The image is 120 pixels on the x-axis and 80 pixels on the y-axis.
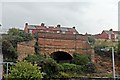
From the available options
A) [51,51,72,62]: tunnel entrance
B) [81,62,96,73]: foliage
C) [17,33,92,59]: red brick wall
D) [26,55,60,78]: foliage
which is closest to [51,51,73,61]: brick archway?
[51,51,72,62]: tunnel entrance

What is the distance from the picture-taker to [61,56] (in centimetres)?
4512

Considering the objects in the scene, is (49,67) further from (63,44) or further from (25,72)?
(63,44)

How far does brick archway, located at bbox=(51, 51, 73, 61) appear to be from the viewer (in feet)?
143

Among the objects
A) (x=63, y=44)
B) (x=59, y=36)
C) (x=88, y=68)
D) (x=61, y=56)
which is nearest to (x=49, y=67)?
(x=88, y=68)

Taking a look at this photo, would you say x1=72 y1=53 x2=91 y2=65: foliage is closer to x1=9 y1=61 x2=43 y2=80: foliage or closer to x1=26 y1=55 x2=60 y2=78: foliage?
x1=26 y1=55 x2=60 y2=78: foliage

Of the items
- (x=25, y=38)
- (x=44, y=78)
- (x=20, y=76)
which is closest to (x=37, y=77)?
(x=20, y=76)

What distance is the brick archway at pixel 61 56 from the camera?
4362 cm

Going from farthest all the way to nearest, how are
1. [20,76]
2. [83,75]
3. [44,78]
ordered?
[83,75] → [44,78] → [20,76]

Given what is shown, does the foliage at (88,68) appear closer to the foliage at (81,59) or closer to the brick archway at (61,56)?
the foliage at (81,59)

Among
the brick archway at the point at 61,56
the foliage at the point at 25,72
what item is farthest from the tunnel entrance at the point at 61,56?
the foliage at the point at 25,72

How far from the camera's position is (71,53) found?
142 feet

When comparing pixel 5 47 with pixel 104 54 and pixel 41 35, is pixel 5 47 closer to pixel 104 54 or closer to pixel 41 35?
pixel 41 35

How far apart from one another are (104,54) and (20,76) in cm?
1611

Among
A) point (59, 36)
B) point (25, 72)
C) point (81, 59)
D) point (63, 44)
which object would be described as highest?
point (59, 36)
